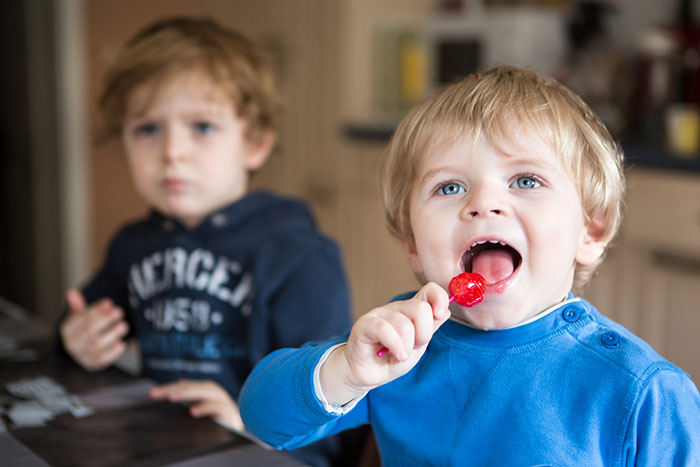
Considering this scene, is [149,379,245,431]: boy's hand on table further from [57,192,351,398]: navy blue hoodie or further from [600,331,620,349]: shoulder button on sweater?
[600,331,620,349]: shoulder button on sweater

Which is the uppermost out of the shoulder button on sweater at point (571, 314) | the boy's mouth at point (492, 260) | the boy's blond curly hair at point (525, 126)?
the boy's blond curly hair at point (525, 126)

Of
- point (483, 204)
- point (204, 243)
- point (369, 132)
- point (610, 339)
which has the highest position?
point (483, 204)

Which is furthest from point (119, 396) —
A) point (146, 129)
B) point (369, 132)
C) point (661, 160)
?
point (369, 132)

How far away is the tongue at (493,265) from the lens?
2.14 ft

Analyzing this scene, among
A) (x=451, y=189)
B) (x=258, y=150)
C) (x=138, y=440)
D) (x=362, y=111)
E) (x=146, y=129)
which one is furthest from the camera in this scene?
(x=362, y=111)

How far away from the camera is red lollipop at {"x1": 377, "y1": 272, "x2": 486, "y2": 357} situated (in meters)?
0.63

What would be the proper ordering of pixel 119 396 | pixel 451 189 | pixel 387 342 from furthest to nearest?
pixel 119 396
pixel 451 189
pixel 387 342

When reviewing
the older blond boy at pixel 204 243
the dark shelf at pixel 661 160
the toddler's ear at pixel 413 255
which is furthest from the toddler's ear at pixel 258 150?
the dark shelf at pixel 661 160

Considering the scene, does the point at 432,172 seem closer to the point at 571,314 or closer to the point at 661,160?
the point at 571,314

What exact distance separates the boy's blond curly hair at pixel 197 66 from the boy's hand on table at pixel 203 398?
0.49 meters

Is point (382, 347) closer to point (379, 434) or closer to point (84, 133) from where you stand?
point (379, 434)

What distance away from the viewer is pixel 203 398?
101 centimetres

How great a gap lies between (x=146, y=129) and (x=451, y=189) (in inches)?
28.5

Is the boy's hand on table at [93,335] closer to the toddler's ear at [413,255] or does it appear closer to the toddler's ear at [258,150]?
the toddler's ear at [258,150]
